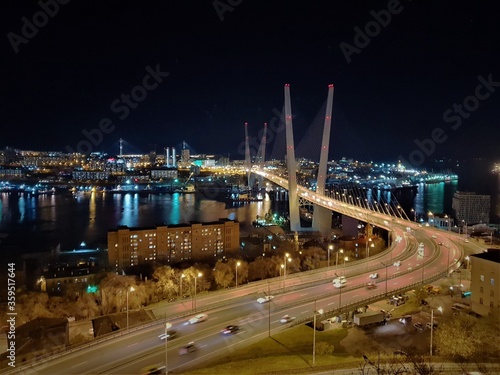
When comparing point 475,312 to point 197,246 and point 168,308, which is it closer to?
point 168,308

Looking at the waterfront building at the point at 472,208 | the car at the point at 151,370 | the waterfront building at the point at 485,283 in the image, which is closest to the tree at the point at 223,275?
the car at the point at 151,370

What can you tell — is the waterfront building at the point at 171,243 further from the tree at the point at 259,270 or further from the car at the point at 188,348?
the car at the point at 188,348

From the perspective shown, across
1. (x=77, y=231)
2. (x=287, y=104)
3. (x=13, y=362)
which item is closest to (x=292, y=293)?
(x=13, y=362)

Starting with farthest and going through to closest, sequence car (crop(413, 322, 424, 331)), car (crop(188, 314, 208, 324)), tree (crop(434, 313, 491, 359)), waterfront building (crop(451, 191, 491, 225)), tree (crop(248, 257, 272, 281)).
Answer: waterfront building (crop(451, 191, 491, 225))
tree (crop(248, 257, 272, 281))
car (crop(413, 322, 424, 331))
car (crop(188, 314, 208, 324))
tree (crop(434, 313, 491, 359))

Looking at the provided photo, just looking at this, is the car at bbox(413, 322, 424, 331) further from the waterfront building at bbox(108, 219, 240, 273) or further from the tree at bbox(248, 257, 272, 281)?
the waterfront building at bbox(108, 219, 240, 273)

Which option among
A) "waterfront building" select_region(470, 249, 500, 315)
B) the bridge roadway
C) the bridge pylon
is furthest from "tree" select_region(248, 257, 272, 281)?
the bridge pylon

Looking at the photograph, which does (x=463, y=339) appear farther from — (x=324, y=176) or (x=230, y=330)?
(x=324, y=176)
